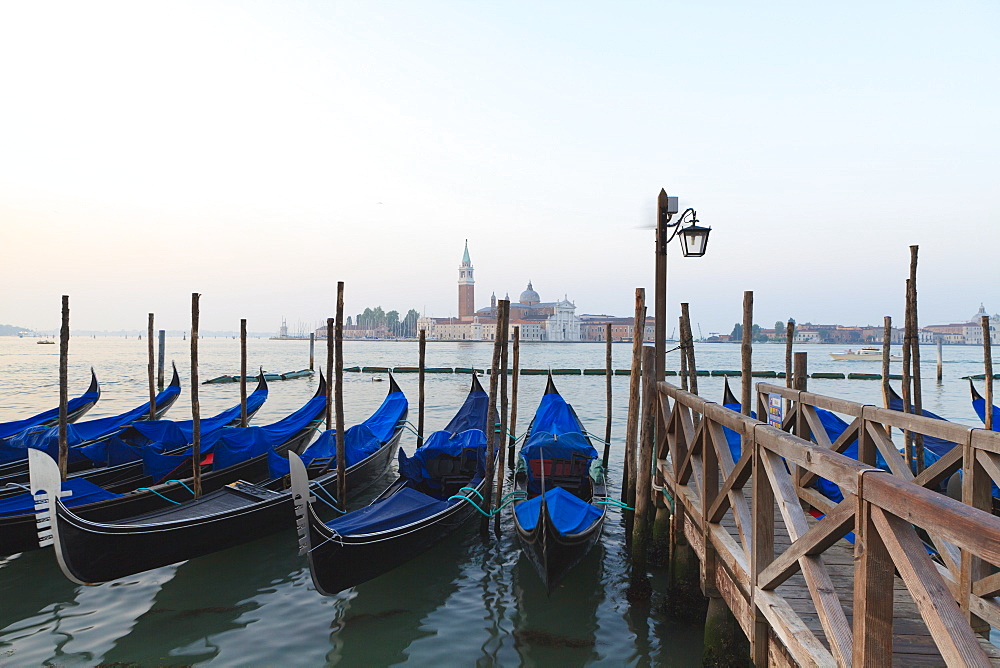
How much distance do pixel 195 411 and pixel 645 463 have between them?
388 cm

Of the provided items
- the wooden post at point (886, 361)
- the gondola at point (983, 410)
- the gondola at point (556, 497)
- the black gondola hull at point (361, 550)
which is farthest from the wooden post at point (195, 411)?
the gondola at point (983, 410)

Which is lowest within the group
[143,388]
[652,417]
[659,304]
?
[143,388]

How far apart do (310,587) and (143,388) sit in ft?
59.0

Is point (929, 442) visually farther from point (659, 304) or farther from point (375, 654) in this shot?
point (375, 654)

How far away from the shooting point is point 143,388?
62.1ft

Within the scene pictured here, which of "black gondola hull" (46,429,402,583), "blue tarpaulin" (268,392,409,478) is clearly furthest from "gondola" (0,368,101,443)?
"black gondola hull" (46,429,402,583)

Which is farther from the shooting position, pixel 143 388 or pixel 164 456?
pixel 143 388

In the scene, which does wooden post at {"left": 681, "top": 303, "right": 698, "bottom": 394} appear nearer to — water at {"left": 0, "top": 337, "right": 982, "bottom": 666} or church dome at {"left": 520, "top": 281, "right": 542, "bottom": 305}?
water at {"left": 0, "top": 337, "right": 982, "bottom": 666}

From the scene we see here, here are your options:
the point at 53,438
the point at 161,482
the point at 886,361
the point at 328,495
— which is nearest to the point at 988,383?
the point at 886,361

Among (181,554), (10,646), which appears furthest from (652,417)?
(10,646)

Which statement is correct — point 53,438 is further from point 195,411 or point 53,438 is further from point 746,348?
point 746,348

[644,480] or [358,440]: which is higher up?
[644,480]

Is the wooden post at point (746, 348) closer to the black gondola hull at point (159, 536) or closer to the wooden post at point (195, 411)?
the black gondola hull at point (159, 536)

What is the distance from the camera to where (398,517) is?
398 centimetres
